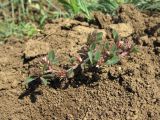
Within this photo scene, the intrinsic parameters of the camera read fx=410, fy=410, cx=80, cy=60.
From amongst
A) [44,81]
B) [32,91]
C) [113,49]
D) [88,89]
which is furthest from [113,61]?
[32,91]

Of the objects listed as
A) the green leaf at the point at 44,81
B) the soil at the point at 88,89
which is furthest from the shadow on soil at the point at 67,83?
the green leaf at the point at 44,81

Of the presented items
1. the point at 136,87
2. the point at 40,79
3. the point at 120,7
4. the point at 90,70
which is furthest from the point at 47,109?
the point at 120,7

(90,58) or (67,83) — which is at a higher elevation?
(90,58)

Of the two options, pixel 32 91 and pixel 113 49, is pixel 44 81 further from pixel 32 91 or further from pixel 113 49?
pixel 113 49

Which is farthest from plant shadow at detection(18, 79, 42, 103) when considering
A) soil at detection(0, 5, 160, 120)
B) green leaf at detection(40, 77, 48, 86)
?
green leaf at detection(40, 77, 48, 86)

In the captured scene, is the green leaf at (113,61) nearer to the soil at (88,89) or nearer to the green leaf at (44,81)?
the soil at (88,89)

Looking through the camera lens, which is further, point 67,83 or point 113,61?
point 67,83

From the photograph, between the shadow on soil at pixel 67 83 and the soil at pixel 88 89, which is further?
the shadow on soil at pixel 67 83

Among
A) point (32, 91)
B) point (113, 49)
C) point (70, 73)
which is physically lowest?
point (32, 91)
